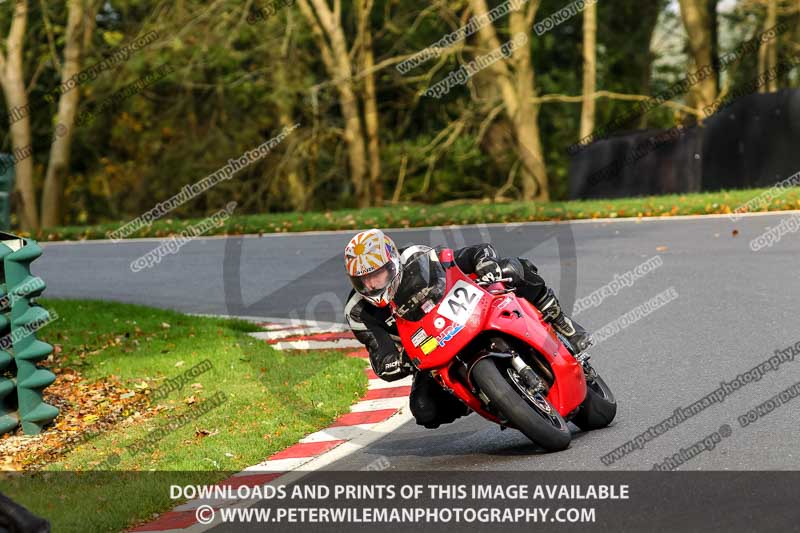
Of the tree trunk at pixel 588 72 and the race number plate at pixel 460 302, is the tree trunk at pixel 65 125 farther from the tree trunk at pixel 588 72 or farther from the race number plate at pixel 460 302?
the race number plate at pixel 460 302

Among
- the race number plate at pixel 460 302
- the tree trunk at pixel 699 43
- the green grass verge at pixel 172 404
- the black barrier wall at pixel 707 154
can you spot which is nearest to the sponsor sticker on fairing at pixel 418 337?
the race number plate at pixel 460 302

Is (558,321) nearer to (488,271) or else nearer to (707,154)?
(488,271)

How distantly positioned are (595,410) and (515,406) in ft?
3.69

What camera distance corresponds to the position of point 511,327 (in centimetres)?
754

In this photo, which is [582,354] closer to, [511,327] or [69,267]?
[511,327]

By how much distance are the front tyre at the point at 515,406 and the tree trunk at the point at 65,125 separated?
Result: 3019cm

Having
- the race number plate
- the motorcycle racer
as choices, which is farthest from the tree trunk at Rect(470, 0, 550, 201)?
the race number plate

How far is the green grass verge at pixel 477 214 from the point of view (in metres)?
23.1

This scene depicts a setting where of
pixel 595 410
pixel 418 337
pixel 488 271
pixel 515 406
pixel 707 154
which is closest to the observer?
pixel 515 406

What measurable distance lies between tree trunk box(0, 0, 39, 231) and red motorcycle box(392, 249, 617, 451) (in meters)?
29.4

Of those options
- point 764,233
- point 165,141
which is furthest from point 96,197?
point 764,233

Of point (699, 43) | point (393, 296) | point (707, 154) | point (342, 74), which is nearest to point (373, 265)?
point (393, 296)

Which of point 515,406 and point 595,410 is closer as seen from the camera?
point 515,406

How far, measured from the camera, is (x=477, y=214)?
25719mm
